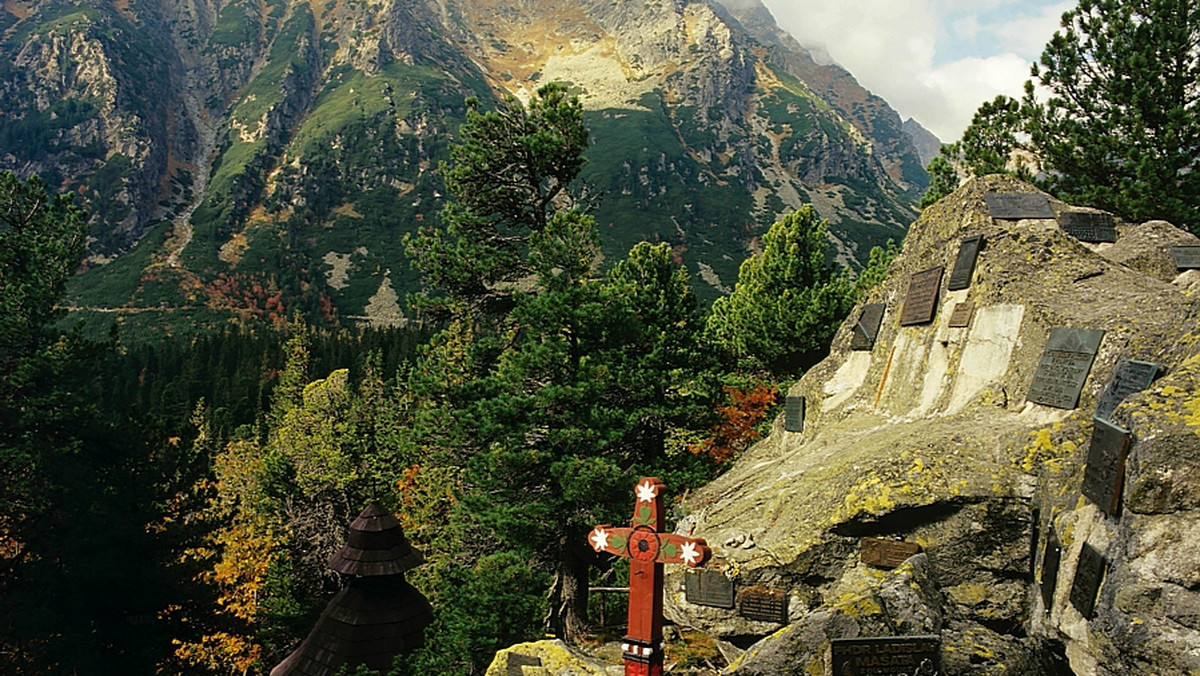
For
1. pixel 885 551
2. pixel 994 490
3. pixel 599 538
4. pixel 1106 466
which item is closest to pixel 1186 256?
pixel 994 490

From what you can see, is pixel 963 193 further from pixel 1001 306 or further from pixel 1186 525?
pixel 1186 525

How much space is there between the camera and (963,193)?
48.1ft

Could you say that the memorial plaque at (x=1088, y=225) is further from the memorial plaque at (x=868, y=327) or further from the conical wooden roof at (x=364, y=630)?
the conical wooden roof at (x=364, y=630)

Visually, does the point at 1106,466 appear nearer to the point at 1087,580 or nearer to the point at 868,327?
the point at 1087,580

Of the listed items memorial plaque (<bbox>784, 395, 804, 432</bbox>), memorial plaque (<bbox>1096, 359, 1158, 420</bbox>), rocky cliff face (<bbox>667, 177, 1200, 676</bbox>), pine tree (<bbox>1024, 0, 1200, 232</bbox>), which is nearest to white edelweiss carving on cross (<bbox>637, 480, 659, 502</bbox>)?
rocky cliff face (<bbox>667, 177, 1200, 676</bbox>)

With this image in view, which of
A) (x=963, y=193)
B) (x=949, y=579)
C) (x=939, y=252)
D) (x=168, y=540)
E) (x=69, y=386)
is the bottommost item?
(x=168, y=540)

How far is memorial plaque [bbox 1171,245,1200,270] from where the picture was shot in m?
12.9

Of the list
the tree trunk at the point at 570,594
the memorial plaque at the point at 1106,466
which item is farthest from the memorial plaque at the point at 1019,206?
the tree trunk at the point at 570,594

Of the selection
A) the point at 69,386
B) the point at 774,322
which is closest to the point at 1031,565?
the point at 774,322

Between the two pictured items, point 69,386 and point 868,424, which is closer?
point 868,424

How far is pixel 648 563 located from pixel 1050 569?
4.61 m

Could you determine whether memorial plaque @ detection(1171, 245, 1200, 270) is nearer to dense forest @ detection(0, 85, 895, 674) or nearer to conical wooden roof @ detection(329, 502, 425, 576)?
dense forest @ detection(0, 85, 895, 674)

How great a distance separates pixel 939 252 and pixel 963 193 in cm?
144

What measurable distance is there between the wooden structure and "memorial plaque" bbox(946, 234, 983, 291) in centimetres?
1099
